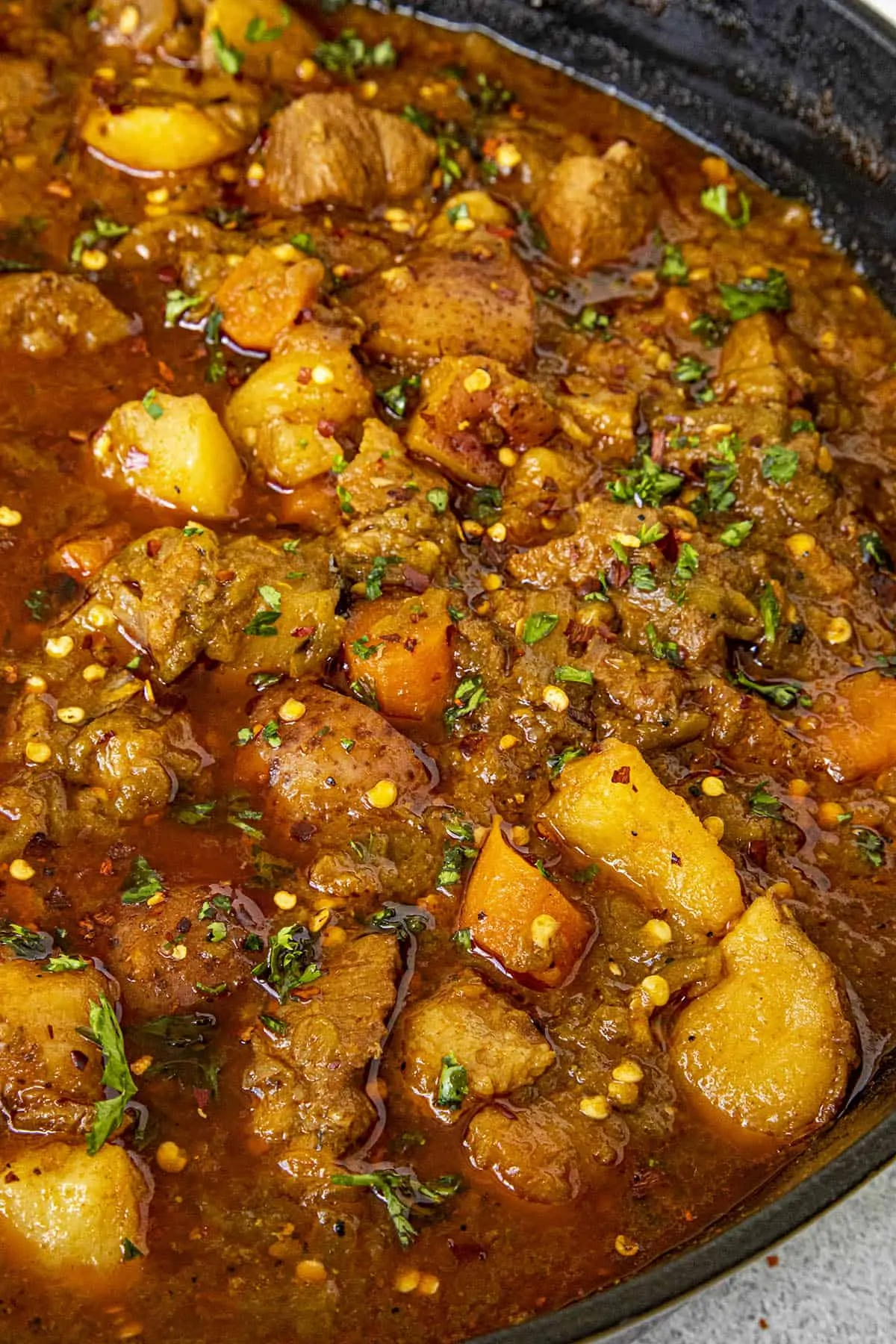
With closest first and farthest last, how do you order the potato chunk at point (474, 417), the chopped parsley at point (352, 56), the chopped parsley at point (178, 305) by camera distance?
the potato chunk at point (474, 417) < the chopped parsley at point (178, 305) < the chopped parsley at point (352, 56)

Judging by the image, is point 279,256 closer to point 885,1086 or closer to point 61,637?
point 61,637

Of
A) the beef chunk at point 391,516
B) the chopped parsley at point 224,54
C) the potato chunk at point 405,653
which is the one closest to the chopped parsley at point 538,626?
the potato chunk at point 405,653

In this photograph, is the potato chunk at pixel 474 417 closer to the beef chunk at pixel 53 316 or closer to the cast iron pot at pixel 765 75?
the beef chunk at pixel 53 316

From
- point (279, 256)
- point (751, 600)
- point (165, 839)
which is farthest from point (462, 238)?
point (165, 839)

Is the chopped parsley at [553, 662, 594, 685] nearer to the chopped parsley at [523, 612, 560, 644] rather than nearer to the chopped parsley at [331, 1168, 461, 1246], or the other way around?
the chopped parsley at [523, 612, 560, 644]

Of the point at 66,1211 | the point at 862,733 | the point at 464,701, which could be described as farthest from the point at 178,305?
the point at 66,1211
